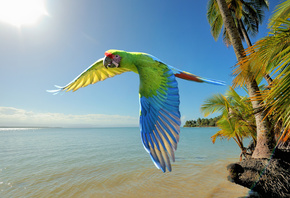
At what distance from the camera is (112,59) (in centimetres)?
103

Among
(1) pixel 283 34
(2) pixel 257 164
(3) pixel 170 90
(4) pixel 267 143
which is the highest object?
(1) pixel 283 34

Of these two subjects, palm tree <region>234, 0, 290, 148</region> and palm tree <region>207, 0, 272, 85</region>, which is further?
palm tree <region>207, 0, 272, 85</region>

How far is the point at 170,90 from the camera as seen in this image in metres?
0.92

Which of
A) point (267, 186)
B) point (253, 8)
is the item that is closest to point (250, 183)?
point (267, 186)

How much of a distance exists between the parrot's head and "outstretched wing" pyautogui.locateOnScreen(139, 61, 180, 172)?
178 mm

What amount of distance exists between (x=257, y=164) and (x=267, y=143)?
1.71ft

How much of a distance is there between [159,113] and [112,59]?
Result: 50 centimetres

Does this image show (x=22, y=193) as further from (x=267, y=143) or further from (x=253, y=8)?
(x=253, y=8)

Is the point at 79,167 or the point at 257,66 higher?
the point at 257,66

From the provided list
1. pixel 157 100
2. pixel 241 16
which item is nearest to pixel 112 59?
pixel 157 100

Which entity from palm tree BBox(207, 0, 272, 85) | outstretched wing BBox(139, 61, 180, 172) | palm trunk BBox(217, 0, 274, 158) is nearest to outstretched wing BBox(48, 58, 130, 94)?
outstretched wing BBox(139, 61, 180, 172)

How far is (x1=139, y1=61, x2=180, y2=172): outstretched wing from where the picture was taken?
2.54 ft

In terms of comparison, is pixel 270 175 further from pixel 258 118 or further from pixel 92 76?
pixel 92 76

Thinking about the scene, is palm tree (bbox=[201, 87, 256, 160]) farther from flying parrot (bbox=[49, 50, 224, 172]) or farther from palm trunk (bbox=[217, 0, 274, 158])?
flying parrot (bbox=[49, 50, 224, 172])
